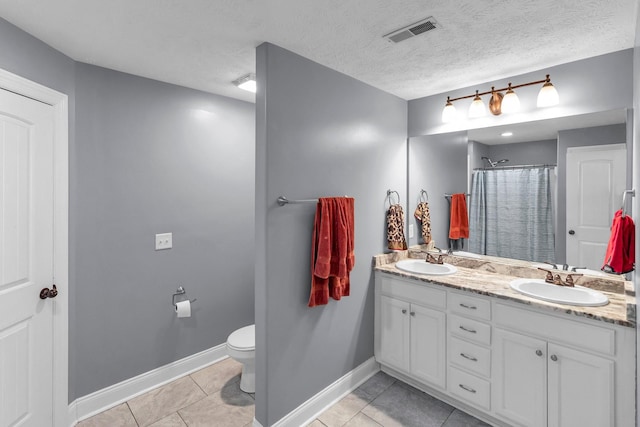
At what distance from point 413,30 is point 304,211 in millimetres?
1205

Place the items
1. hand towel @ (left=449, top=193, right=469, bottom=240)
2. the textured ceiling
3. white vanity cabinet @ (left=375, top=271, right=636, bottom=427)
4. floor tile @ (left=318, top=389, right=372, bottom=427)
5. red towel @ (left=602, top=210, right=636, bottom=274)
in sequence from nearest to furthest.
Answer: the textured ceiling < white vanity cabinet @ (left=375, top=271, right=636, bottom=427) < red towel @ (left=602, top=210, right=636, bottom=274) < floor tile @ (left=318, top=389, right=372, bottom=427) < hand towel @ (left=449, top=193, right=469, bottom=240)

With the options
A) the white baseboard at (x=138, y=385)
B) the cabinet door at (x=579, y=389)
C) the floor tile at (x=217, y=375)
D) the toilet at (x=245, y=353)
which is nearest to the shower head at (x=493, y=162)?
the cabinet door at (x=579, y=389)

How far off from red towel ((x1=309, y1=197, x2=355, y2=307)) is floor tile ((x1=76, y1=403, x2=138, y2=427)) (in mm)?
1444

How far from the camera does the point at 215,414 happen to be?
2.14 m

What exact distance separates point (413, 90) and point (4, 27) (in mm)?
2594

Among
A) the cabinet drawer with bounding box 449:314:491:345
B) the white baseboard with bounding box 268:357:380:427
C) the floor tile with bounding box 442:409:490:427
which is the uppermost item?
the cabinet drawer with bounding box 449:314:491:345

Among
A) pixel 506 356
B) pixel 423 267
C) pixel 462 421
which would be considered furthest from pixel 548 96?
pixel 462 421

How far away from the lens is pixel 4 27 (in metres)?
1.56

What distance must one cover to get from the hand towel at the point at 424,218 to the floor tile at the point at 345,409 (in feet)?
4.62

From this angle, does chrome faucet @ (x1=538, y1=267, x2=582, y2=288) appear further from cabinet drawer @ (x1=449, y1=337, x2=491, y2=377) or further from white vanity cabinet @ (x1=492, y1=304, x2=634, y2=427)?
cabinet drawer @ (x1=449, y1=337, x2=491, y2=377)

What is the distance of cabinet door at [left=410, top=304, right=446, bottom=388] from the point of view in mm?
2213

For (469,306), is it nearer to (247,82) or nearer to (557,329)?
(557,329)

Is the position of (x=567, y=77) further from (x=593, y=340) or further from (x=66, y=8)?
(x=66, y=8)

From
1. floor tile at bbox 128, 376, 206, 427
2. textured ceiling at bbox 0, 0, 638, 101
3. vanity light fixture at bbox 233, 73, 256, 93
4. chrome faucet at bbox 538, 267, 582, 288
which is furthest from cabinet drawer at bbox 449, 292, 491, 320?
vanity light fixture at bbox 233, 73, 256, 93
